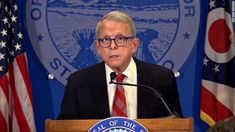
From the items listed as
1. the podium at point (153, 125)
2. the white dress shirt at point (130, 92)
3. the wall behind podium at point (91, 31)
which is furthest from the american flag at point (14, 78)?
the podium at point (153, 125)

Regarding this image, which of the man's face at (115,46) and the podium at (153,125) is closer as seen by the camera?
the podium at (153,125)

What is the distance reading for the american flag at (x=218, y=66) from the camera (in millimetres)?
3842

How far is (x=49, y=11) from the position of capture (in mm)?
3951

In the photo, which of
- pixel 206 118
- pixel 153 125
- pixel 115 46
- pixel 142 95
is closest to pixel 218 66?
pixel 206 118

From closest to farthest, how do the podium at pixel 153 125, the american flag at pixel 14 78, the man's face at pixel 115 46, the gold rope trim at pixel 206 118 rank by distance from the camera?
the podium at pixel 153 125
the man's face at pixel 115 46
the american flag at pixel 14 78
the gold rope trim at pixel 206 118

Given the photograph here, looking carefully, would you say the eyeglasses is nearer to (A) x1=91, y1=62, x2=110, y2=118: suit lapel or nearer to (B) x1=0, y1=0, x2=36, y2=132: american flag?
(A) x1=91, y1=62, x2=110, y2=118: suit lapel

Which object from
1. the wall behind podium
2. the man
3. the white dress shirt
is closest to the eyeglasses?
the man

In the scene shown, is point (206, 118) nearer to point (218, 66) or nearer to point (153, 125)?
point (218, 66)

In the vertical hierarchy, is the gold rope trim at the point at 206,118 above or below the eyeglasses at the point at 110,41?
below

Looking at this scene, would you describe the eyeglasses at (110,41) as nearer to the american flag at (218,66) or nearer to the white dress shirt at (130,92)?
the white dress shirt at (130,92)

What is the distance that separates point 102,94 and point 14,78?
161cm

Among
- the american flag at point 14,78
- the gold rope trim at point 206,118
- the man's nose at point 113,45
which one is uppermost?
the man's nose at point 113,45

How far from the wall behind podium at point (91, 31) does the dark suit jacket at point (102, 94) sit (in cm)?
130

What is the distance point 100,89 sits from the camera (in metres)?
2.46
